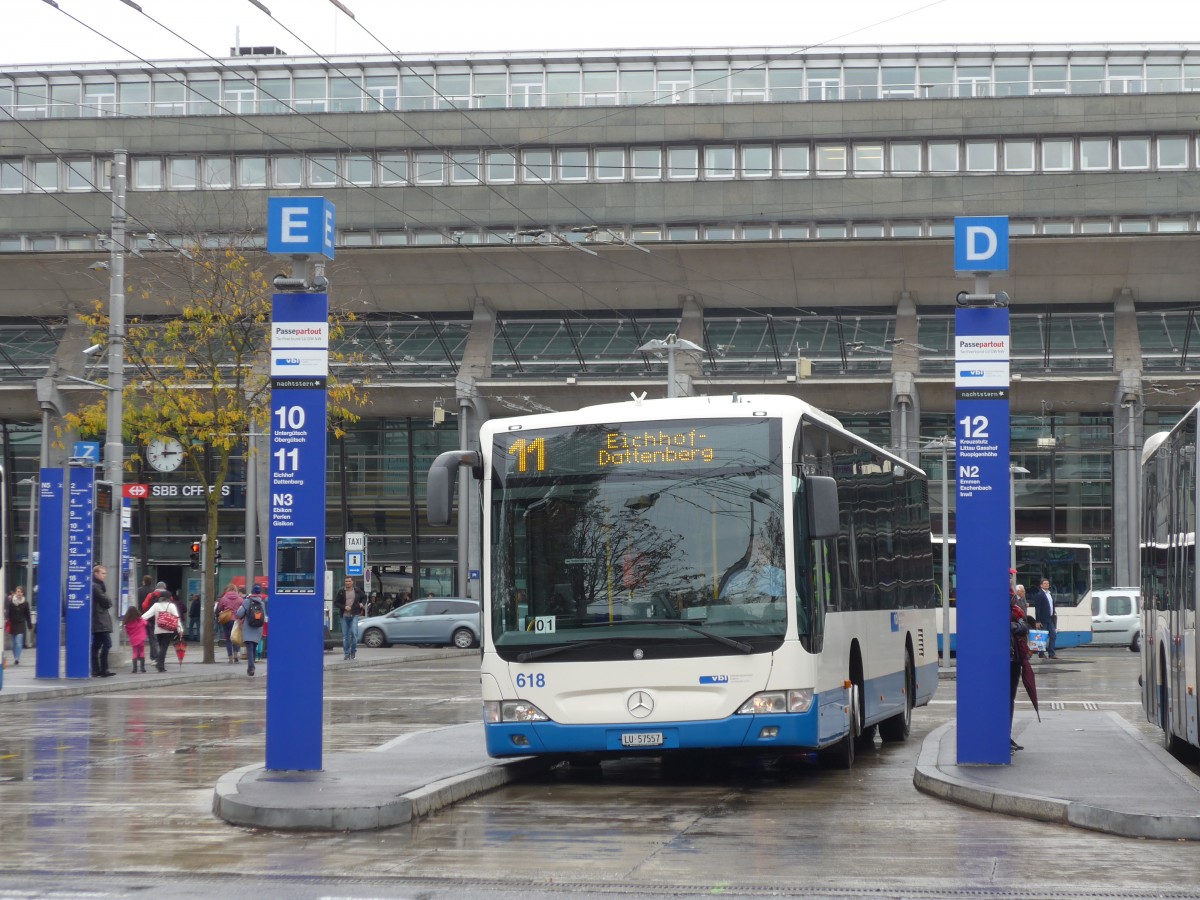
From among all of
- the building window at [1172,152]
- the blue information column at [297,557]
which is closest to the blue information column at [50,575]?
the blue information column at [297,557]

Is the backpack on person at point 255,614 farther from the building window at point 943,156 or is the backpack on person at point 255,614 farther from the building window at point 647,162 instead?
the building window at point 943,156

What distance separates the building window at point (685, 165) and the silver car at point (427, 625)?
1513 cm

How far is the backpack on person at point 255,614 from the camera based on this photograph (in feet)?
105

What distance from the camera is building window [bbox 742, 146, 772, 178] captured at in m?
52.7

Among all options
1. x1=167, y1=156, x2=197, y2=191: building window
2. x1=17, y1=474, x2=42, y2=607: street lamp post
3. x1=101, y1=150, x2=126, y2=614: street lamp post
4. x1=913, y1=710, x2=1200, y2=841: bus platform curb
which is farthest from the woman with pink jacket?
x1=913, y1=710, x2=1200, y2=841: bus platform curb

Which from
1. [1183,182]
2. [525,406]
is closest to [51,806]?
[525,406]

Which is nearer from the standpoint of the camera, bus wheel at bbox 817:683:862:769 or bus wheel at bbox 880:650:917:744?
bus wheel at bbox 817:683:862:769

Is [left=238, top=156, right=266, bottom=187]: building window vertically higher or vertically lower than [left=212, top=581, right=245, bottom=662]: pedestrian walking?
higher

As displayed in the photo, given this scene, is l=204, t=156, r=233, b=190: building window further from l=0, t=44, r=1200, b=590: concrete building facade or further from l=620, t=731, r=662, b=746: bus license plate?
l=620, t=731, r=662, b=746: bus license plate

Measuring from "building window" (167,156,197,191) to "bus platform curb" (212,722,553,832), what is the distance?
41.7 metres

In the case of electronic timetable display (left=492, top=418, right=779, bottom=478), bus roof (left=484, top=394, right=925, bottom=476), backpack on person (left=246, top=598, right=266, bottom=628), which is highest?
bus roof (left=484, top=394, right=925, bottom=476)

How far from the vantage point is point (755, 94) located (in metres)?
54.4

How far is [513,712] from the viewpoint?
13.4 m

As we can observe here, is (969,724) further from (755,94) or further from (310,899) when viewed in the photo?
(755,94)
